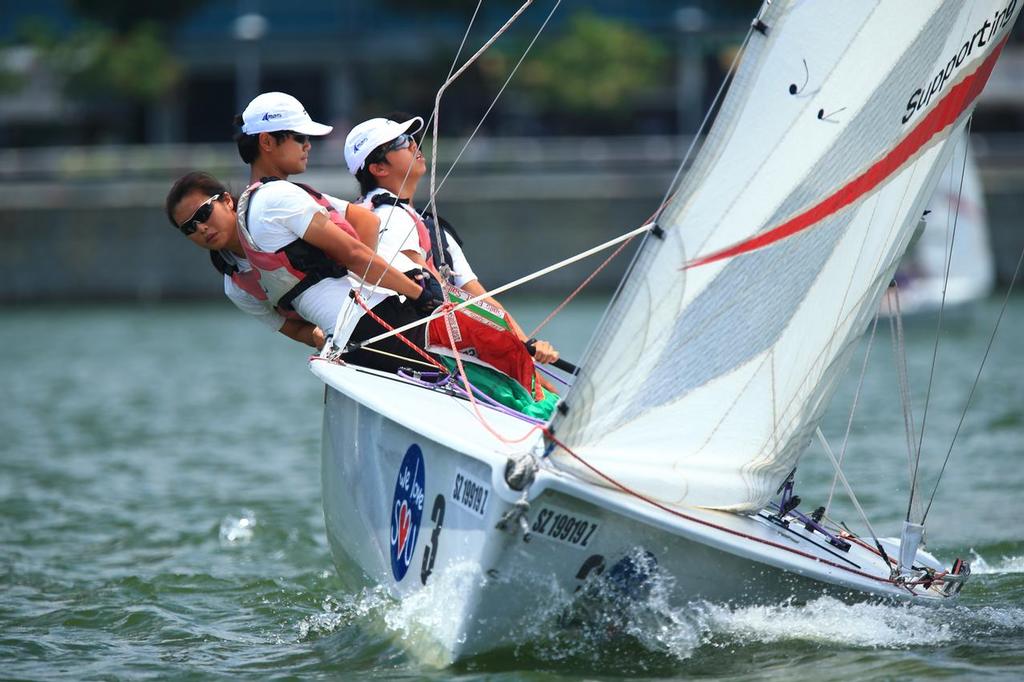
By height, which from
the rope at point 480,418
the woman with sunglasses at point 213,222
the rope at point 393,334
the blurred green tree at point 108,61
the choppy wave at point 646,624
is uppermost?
the blurred green tree at point 108,61

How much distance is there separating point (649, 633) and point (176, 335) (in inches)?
674

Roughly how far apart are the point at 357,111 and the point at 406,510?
35022mm

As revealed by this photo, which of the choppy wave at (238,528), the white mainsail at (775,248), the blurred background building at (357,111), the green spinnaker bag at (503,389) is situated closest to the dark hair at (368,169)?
the green spinnaker bag at (503,389)

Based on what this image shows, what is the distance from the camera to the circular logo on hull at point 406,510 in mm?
4988

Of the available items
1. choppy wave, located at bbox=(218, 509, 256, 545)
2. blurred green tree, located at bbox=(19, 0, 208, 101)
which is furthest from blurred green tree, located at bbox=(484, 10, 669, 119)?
choppy wave, located at bbox=(218, 509, 256, 545)

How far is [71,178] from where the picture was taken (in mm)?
26719

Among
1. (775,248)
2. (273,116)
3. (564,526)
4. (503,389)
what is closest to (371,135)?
(273,116)

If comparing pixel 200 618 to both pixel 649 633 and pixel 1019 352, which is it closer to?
pixel 649 633

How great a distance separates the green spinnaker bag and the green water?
88 centimetres

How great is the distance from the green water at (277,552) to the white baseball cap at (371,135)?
1.66 metres

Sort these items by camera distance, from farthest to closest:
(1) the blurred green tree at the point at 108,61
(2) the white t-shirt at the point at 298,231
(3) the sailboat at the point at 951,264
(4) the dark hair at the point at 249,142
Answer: (1) the blurred green tree at the point at 108,61, (3) the sailboat at the point at 951,264, (4) the dark hair at the point at 249,142, (2) the white t-shirt at the point at 298,231

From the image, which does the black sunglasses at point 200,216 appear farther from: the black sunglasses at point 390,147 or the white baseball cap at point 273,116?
the black sunglasses at point 390,147

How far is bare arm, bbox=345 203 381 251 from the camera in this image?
5.55m

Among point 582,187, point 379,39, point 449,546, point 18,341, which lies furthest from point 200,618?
point 379,39
